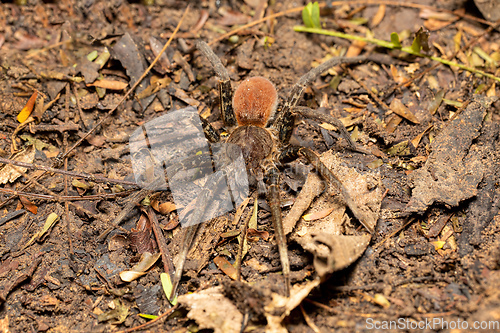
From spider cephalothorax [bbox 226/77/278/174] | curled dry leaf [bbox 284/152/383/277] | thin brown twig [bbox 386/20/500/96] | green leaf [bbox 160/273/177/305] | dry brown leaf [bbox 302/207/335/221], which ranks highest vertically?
thin brown twig [bbox 386/20/500/96]

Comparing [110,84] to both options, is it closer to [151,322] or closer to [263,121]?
[263,121]

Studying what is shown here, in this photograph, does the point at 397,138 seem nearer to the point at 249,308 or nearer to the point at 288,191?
the point at 288,191

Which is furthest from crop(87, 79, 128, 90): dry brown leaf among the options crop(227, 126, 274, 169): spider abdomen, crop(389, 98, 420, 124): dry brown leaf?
crop(389, 98, 420, 124): dry brown leaf

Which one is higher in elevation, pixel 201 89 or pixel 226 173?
pixel 201 89

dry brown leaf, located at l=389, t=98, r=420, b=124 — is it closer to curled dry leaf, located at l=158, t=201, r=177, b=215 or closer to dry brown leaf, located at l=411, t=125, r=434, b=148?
dry brown leaf, located at l=411, t=125, r=434, b=148

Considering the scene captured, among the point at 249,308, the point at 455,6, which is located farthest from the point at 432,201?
the point at 455,6

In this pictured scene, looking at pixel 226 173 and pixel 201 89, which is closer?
pixel 226 173
